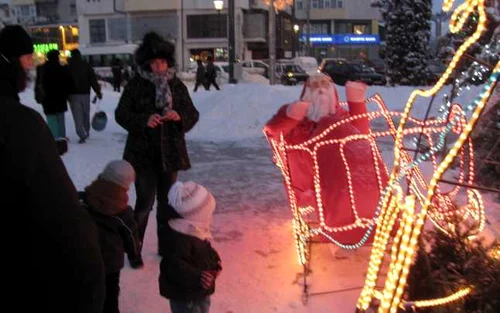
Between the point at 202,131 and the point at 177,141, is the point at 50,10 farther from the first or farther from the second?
the point at 177,141

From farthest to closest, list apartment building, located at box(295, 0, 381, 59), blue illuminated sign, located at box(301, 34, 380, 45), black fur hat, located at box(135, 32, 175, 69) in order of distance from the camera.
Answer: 1. apartment building, located at box(295, 0, 381, 59)
2. blue illuminated sign, located at box(301, 34, 380, 45)
3. black fur hat, located at box(135, 32, 175, 69)

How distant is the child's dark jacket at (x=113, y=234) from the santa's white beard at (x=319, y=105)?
212 centimetres

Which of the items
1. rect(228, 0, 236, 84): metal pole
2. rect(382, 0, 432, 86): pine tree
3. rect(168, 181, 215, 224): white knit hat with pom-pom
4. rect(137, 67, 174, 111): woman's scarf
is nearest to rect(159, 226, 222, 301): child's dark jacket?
rect(168, 181, 215, 224): white knit hat with pom-pom

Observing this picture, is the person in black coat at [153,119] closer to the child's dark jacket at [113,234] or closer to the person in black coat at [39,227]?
the child's dark jacket at [113,234]

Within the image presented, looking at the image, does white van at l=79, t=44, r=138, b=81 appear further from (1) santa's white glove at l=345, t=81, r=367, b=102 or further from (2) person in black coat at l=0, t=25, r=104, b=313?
(2) person in black coat at l=0, t=25, r=104, b=313

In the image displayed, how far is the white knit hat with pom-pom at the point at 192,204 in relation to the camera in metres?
3.48

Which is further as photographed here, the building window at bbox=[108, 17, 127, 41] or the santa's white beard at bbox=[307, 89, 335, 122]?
the building window at bbox=[108, 17, 127, 41]

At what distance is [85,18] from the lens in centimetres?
5366

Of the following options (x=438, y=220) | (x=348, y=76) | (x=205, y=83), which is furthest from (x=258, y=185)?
(x=348, y=76)

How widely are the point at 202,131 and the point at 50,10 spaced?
56102mm

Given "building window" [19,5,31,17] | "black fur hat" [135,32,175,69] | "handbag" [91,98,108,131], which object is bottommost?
"handbag" [91,98,108,131]

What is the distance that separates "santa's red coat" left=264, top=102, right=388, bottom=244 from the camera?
4508 mm

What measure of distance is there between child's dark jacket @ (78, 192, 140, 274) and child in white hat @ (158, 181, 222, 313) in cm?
30

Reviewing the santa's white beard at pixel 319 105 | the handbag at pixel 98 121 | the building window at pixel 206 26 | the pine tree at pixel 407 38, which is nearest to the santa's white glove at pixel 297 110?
the santa's white beard at pixel 319 105
